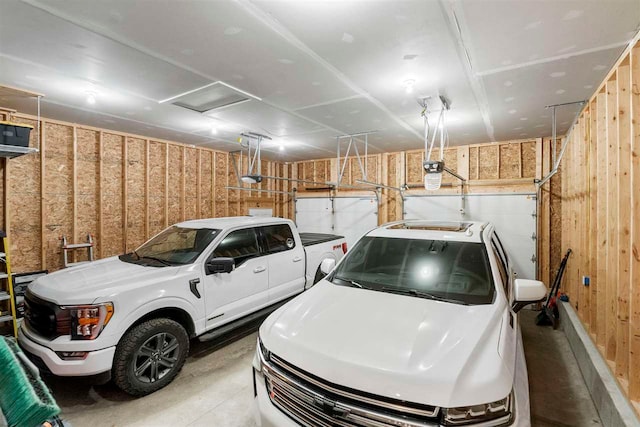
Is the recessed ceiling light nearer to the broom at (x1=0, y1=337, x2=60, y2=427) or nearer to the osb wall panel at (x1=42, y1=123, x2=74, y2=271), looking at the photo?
the broom at (x1=0, y1=337, x2=60, y2=427)

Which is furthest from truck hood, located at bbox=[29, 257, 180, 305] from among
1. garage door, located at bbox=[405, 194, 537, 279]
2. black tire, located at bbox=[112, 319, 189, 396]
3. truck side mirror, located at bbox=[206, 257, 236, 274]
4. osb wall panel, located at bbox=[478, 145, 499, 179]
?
osb wall panel, located at bbox=[478, 145, 499, 179]

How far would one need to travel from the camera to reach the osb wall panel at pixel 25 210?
4.44 meters

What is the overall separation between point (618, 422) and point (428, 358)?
191cm

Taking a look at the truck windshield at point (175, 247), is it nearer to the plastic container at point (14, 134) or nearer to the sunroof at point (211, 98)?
the sunroof at point (211, 98)

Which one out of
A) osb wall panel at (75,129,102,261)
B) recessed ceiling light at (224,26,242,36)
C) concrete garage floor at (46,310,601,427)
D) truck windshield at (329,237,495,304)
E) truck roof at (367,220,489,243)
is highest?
recessed ceiling light at (224,26,242,36)

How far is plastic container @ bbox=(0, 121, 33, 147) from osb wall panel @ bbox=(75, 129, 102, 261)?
134 cm

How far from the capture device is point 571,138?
4895 millimetres

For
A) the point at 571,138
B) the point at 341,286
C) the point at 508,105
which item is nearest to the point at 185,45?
the point at 341,286

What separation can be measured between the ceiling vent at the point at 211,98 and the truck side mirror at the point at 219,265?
204 centimetres

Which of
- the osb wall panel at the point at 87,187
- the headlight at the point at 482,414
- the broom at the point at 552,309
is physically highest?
the osb wall panel at the point at 87,187

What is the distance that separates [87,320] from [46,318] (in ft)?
1.47

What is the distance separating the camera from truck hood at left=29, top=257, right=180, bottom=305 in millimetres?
2627

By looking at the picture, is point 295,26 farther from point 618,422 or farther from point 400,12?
point 618,422

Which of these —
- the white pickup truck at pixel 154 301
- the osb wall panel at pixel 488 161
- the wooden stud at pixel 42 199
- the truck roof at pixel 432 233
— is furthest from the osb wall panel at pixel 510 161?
the wooden stud at pixel 42 199
